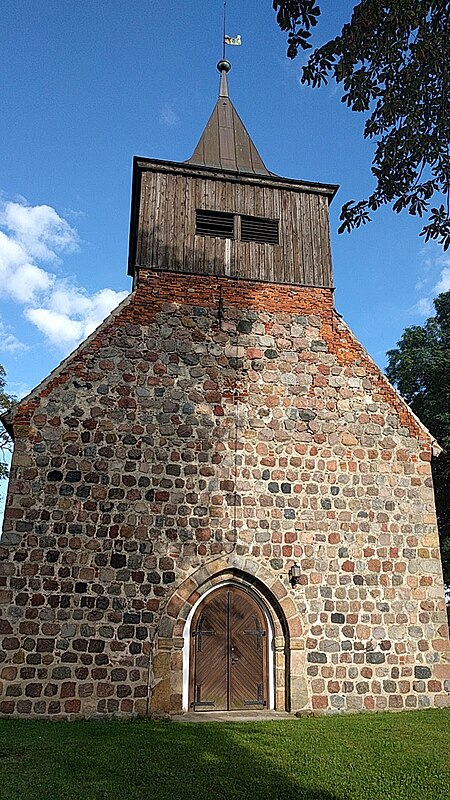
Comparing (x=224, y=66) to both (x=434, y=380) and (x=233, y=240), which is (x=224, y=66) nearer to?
(x=233, y=240)

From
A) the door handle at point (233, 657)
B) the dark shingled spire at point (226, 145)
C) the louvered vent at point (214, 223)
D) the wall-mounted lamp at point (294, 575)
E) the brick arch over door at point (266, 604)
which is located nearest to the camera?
the brick arch over door at point (266, 604)

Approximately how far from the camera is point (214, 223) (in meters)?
13.3

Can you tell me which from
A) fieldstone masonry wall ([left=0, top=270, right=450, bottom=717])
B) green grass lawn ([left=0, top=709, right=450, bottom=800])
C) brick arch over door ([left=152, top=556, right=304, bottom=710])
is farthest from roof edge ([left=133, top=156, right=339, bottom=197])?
green grass lawn ([left=0, top=709, right=450, bottom=800])

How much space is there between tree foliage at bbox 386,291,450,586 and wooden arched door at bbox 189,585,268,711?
33.6 ft

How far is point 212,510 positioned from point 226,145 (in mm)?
8503

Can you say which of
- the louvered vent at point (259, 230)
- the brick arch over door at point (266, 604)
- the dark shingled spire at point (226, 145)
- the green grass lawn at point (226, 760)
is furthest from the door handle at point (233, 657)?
the dark shingled spire at point (226, 145)

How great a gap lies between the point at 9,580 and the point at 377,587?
605 centimetres

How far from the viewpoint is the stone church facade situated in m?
10.2

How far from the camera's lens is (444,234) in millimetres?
5660

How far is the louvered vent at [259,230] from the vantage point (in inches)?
529

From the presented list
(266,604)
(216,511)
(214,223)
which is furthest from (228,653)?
(214,223)

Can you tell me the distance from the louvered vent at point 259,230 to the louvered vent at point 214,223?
10.7 inches

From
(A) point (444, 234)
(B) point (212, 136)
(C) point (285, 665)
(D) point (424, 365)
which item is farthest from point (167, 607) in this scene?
(D) point (424, 365)

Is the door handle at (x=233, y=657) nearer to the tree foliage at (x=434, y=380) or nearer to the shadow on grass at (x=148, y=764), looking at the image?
the shadow on grass at (x=148, y=764)
